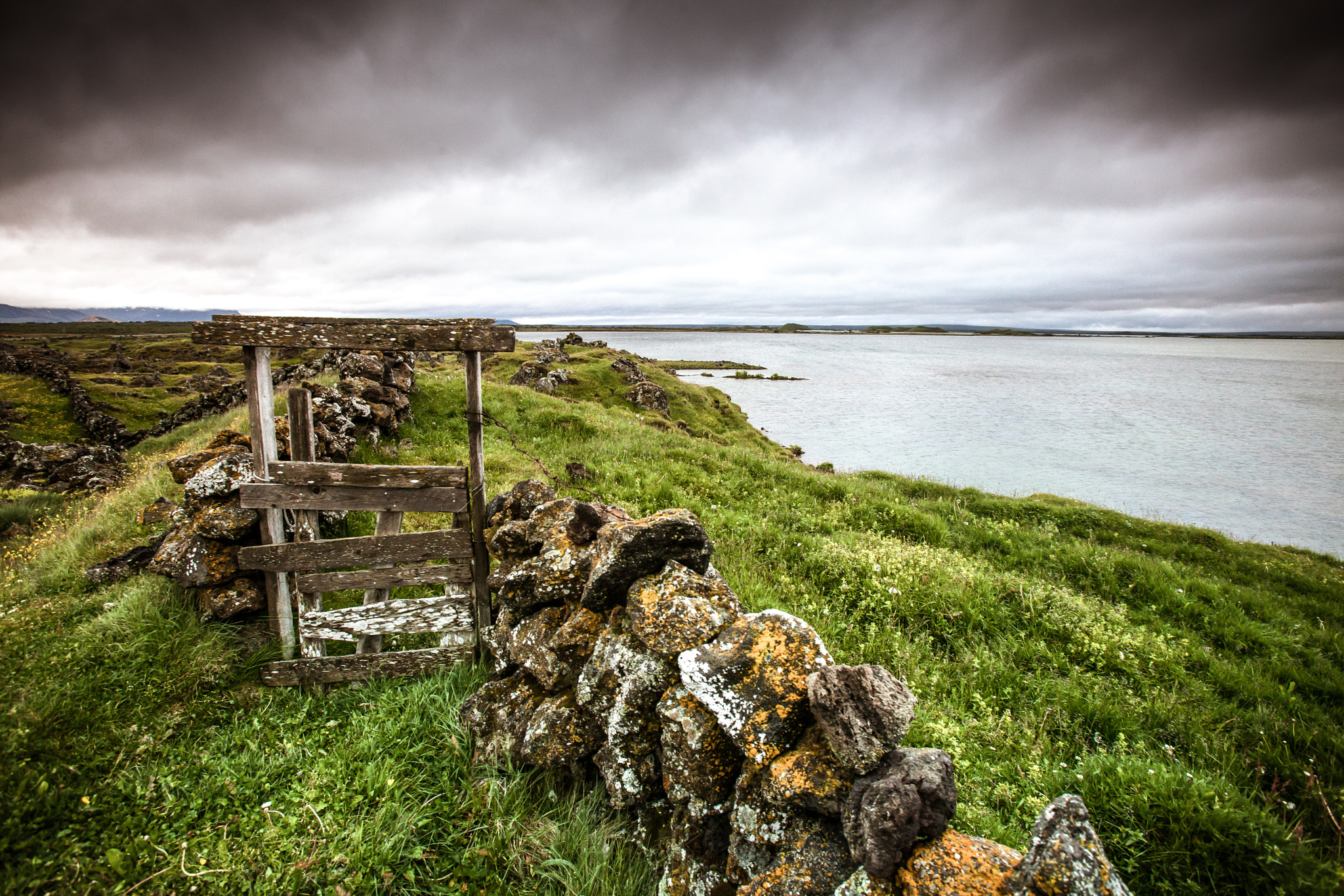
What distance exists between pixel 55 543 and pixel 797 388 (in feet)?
335

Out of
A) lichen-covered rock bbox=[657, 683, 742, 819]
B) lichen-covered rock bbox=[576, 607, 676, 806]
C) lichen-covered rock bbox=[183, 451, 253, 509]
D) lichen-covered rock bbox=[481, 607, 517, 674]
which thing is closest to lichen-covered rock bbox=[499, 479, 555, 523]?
lichen-covered rock bbox=[481, 607, 517, 674]

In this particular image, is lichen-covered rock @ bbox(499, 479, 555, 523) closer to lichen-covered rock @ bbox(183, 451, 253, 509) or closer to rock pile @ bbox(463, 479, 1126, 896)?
rock pile @ bbox(463, 479, 1126, 896)

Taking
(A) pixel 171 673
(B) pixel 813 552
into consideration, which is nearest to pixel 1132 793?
(B) pixel 813 552

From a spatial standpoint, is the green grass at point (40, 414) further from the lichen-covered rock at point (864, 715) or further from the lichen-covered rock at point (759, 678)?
the lichen-covered rock at point (864, 715)

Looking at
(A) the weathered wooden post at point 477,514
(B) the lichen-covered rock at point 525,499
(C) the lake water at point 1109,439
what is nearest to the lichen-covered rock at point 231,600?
(A) the weathered wooden post at point 477,514

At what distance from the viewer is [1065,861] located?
2389 mm

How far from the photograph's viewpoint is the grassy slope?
13.4 feet

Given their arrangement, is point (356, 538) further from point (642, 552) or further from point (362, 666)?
point (642, 552)

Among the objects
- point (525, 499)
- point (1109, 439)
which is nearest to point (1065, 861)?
point (525, 499)

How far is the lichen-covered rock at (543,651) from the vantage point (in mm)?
5383

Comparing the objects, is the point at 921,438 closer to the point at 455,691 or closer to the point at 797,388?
the point at 797,388

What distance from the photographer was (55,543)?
384 inches

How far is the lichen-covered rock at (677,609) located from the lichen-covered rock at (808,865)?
156cm

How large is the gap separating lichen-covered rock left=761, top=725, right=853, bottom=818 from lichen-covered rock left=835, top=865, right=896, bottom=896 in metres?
0.37
